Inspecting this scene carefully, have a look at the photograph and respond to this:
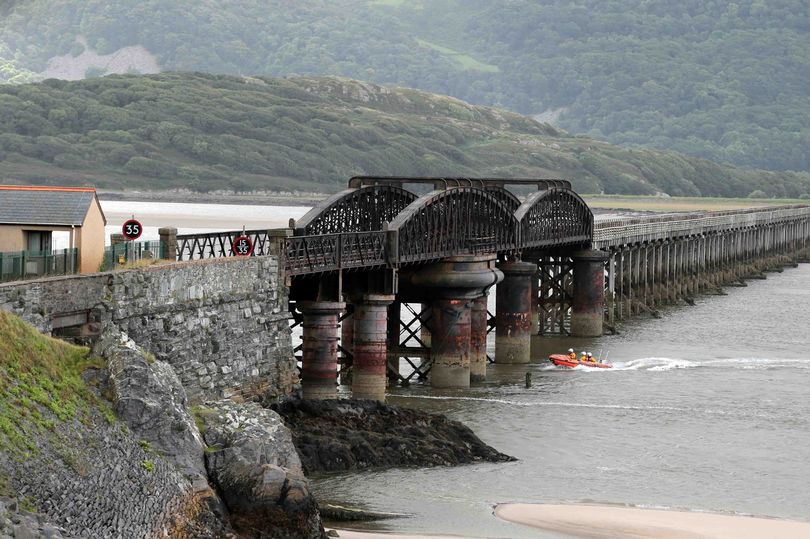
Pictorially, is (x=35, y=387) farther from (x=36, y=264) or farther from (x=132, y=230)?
(x=132, y=230)

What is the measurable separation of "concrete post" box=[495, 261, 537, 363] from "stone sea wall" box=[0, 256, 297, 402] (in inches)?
992

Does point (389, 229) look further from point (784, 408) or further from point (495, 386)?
point (784, 408)

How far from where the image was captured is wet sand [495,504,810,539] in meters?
41.1

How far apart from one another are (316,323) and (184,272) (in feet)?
30.8

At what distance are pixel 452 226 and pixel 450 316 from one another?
3.58 meters

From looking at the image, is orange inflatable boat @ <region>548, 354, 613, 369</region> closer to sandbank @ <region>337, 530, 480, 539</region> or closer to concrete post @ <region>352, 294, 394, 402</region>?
concrete post @ <region>352, 294, 394, 402</region>

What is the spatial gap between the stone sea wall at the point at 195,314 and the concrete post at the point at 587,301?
3946cm

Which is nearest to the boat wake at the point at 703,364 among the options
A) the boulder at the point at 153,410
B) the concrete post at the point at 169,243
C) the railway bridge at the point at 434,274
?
the railway bridge at the point at 434,274

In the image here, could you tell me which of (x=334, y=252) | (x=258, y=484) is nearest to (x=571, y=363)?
(x=334, y=252)

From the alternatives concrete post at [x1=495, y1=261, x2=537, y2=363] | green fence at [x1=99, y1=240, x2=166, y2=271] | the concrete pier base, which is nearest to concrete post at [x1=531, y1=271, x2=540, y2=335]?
concrete post at [x1=495, y1=261, x2=537, y2=363]

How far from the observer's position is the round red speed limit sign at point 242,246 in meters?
48.6

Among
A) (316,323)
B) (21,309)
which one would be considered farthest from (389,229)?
(21,309)

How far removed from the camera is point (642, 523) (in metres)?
42.1

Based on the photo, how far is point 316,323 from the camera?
170 feet
